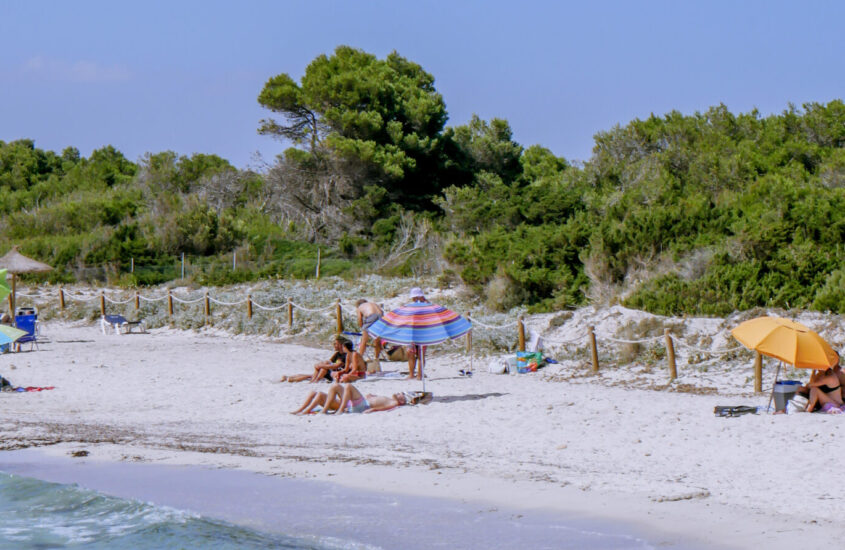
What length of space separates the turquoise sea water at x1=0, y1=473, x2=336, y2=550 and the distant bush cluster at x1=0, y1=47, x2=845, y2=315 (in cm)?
1027

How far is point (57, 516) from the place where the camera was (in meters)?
8.34

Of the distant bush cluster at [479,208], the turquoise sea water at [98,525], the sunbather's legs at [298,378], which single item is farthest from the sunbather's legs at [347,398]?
the distant bush cluster at [479,208]

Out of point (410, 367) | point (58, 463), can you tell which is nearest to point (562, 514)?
point (58, 463)


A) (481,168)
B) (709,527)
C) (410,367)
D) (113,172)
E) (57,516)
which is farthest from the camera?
(113,172)

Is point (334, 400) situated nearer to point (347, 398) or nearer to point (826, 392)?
point (347, 398)

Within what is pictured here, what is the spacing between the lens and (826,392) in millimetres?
10039

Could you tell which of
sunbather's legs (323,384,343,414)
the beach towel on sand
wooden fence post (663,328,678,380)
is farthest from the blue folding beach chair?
wooden fence post (663,328,678,380)

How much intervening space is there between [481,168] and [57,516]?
32.7 meters

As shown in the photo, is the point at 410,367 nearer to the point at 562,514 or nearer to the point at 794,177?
the point at 562,514

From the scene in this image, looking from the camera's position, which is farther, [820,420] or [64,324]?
[64,324]

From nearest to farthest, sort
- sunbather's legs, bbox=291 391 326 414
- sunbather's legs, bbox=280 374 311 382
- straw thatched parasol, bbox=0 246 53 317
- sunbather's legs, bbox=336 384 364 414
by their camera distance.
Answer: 1. sunbather's legs, bbox=336 384 364 414
2. sunbather's legs, bbox=291 391 326 414
3. sunbather's legs, bbox=280 374 311 382
4. straw thatched parasol, bbox=0 246 53 317

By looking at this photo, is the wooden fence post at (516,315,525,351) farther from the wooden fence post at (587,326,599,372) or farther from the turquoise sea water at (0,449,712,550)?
the turquoise sea water at (0,449,712,550)

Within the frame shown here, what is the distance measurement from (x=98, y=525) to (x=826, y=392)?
24.3 feet

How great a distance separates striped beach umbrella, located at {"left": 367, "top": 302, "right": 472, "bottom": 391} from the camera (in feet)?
39.7
